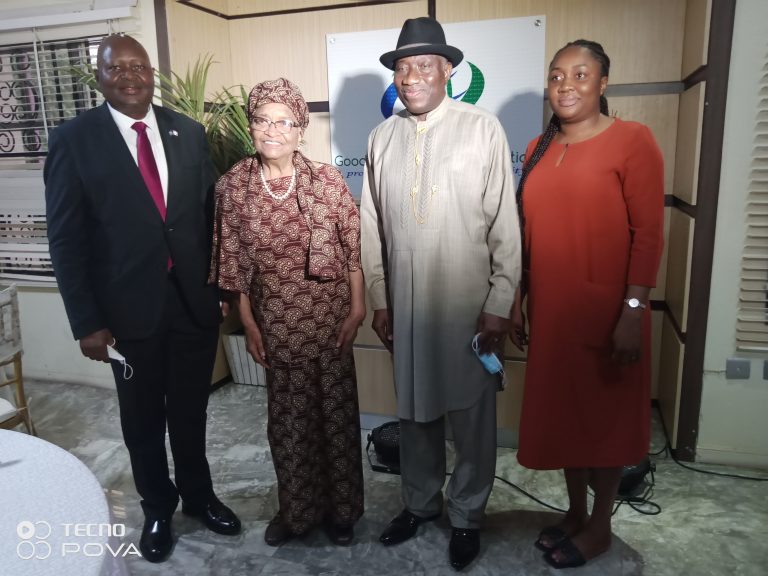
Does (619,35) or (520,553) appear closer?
(520,553)

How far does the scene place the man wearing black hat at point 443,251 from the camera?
183 centimetres

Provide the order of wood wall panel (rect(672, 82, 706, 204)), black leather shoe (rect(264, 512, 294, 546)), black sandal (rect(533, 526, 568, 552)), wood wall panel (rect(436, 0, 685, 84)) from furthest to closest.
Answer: wood wall panel (rect(436, 0, 685, 84)), wood wall panel (rect(672, 82, 706, 204)), black leather shoe (rect(264, 512, 294, 546)), black sandal (rect(533, 526, 568, 552))

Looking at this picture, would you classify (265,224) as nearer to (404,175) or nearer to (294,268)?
(294,268)

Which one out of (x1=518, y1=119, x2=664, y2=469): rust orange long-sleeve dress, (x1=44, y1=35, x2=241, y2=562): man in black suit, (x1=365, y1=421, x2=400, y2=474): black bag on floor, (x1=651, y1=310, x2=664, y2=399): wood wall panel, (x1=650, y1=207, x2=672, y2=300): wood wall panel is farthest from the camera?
(x1=651, y1=310, x2=664, y2=399): wood wall panel

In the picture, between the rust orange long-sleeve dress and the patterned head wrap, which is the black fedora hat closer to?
the patterned head wrap

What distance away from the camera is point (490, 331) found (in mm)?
1881

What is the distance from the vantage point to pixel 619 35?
9.36 feet

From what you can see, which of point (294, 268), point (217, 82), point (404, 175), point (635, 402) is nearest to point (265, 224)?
point (294, 268)

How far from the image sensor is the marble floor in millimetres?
2061

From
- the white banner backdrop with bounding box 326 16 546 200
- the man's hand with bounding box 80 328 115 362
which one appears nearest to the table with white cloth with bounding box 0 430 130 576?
the man's hand with bounding box 80 328 115 362

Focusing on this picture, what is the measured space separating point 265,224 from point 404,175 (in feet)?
1.52

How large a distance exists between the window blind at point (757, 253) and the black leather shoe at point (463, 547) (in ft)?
4.66

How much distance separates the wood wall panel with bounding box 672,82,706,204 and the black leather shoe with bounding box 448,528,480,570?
5.30ft

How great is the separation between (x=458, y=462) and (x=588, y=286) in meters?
0.76
